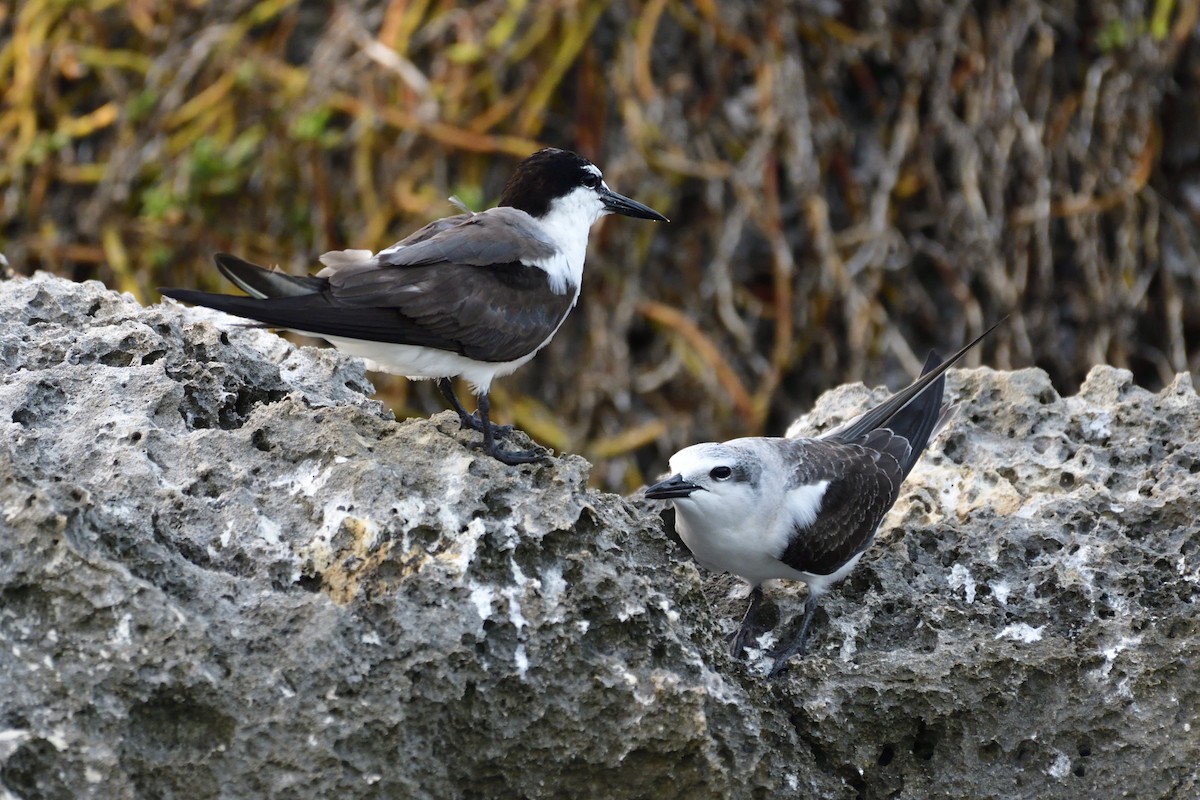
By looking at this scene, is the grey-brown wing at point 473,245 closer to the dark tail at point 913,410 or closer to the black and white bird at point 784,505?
the black and white bird at point 784,505

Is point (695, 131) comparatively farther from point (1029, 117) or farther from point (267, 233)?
point (267, 233)

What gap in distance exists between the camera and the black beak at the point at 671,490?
167 inches

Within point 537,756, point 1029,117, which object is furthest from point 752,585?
point 1029,117

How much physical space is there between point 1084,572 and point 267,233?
16.9 feet

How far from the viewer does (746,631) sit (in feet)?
14.1

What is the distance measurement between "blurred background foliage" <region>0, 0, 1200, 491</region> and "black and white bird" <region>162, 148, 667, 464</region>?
121 inches

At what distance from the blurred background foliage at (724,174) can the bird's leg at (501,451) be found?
358 centimetres

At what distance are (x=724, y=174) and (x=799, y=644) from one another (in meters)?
3.99

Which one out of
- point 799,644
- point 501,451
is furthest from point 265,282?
point 799,644

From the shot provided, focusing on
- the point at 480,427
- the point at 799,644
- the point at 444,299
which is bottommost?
the point at 799,644

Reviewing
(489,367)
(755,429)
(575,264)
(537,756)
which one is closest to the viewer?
(537,756)

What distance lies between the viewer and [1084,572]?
13.5 ft

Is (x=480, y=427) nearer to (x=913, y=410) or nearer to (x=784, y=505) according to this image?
(x=784, y=505)

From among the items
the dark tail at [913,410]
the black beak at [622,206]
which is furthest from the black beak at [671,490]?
the black beak at [622,206]
